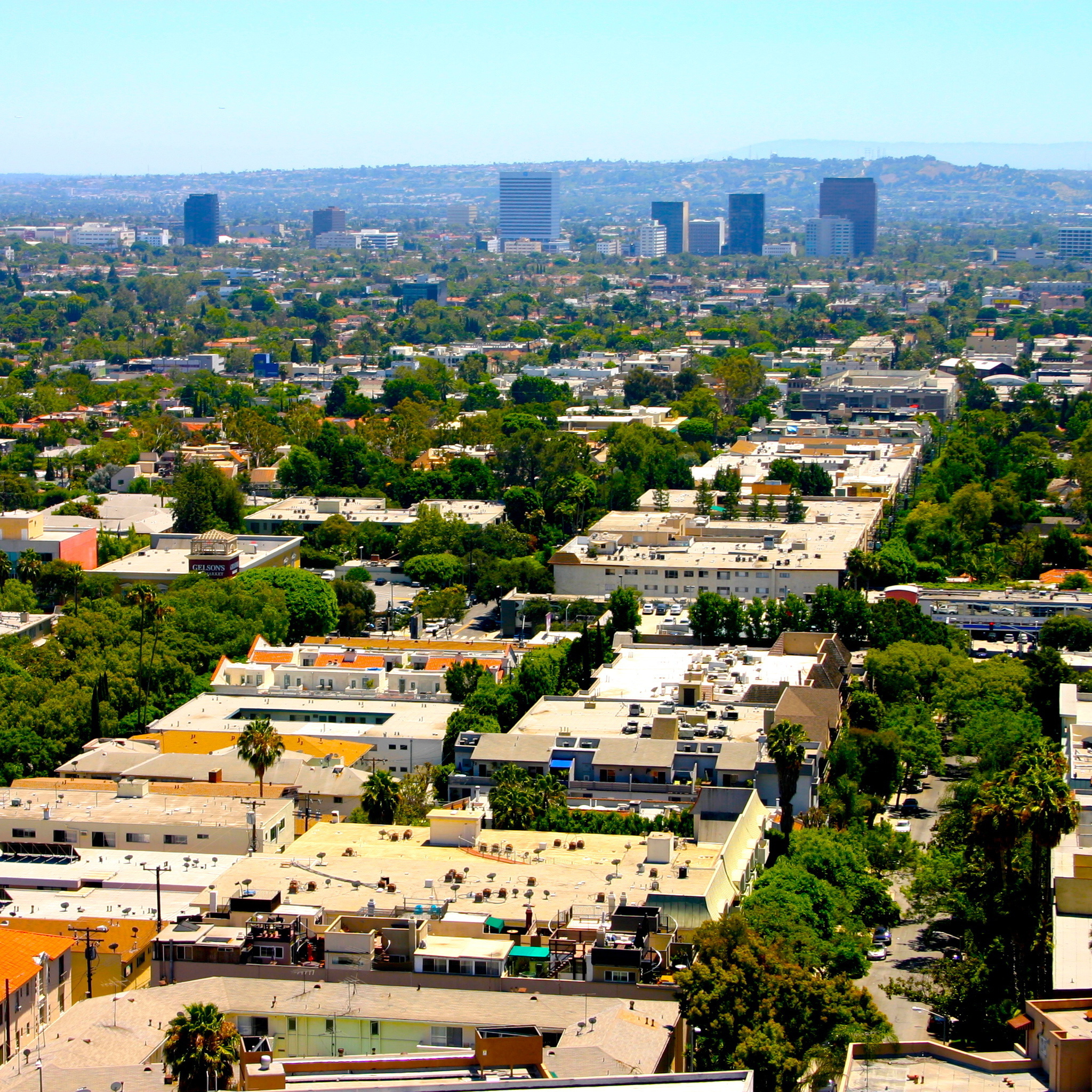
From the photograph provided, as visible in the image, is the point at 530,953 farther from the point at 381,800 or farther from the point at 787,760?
the point at 787,760

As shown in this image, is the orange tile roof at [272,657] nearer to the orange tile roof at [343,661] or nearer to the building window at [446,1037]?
the orange tile roof at [343,661]

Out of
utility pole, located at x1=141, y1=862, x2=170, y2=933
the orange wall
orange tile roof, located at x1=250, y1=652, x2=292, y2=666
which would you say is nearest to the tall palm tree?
orange tile roof, located at x1=250, y1=652, x2=292, y2=666

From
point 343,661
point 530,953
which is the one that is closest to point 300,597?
point 343,661

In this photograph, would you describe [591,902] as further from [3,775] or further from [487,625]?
[487,625]

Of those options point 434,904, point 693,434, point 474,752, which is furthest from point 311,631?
point 693,434

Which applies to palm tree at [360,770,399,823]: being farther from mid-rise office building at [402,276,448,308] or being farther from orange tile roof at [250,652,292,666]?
mid-rise office building at [402,276,448,308]

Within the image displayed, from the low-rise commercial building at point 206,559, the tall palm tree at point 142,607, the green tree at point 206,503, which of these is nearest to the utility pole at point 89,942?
the tall palm tree at point 142,607
